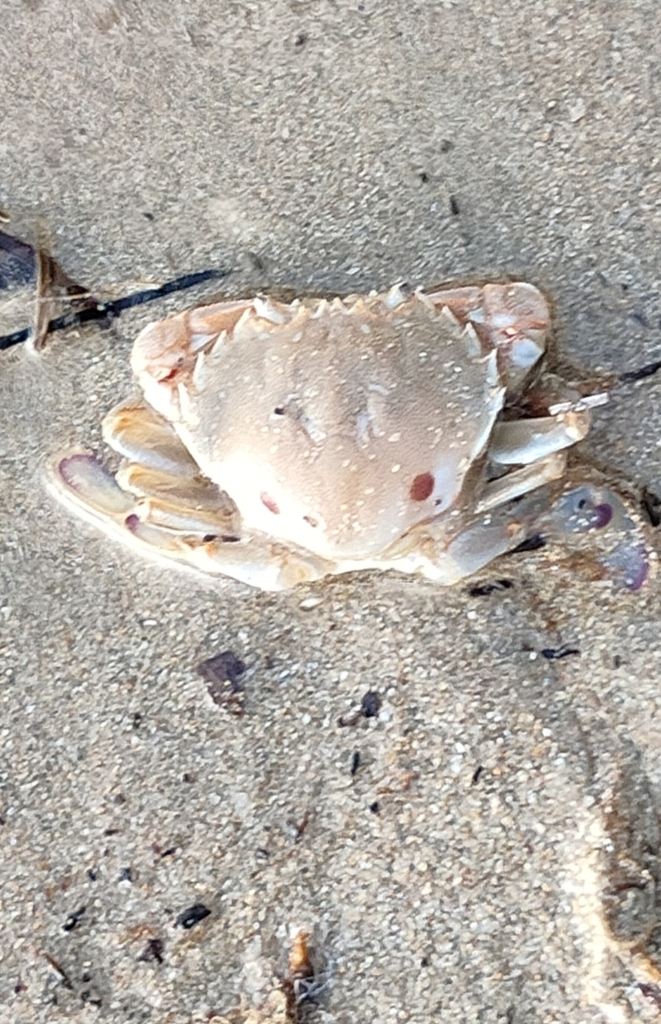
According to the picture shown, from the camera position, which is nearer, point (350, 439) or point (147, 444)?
point (350, 439)

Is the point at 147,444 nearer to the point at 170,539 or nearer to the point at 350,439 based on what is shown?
the point at 170,539

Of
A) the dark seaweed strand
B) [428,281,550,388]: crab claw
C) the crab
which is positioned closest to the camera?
the crab

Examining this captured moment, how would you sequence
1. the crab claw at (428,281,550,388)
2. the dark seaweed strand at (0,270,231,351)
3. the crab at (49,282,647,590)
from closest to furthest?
the crab at (49,282,647,590) → the crab claw at (428,281,550,388) → the dark seaweed strand at (0,270,231,351)

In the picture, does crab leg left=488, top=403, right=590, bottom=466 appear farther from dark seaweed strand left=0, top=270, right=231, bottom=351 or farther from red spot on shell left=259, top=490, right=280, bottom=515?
dark seaweed strand left=0, top=270, right=231, bottom=351

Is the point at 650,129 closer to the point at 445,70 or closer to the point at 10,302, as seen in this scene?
the point at 445,70

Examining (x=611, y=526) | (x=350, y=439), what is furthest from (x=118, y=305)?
(x=611, y=526)

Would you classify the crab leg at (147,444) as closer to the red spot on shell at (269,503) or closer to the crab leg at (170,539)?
the crab leg at (170,539)

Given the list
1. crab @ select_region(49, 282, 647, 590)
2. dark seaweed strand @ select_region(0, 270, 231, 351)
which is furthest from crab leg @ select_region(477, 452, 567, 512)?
dark seaweed strand @ select_region(0, 270, 231, 351)
